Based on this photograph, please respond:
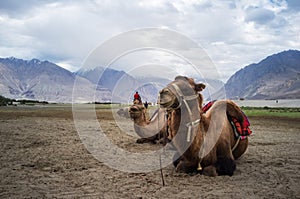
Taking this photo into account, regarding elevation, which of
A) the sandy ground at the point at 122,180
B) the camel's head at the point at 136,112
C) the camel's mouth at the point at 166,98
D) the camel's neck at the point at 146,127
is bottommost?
the sandy ground at the point at 122,180

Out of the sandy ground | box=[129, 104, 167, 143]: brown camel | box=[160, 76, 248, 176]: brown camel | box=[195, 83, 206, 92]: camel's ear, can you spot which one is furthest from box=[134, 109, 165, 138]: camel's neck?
box=[195, 83, 206, 92]: camel's ear

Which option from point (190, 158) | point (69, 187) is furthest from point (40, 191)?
point (190, 158)

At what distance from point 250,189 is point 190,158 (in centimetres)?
136

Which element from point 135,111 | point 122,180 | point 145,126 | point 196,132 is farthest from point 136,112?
point 196,132

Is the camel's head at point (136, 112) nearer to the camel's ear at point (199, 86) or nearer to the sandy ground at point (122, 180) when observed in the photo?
the sandy ground at point (122, 180)

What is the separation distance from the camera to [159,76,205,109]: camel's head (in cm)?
503

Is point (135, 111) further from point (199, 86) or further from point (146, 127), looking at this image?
point (199, 86)

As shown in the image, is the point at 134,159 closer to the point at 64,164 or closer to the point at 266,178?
the point at 64,164

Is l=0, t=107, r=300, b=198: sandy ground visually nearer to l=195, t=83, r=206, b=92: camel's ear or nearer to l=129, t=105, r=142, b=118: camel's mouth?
l=195, t=83, r=206, b=92: camel's ear

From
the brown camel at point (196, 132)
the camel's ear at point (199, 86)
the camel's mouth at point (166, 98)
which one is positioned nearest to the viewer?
the camel's mouth at point (166, 98)

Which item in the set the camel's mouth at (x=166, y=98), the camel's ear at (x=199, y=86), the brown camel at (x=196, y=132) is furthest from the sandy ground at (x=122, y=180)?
the camel's ear at (x=199, y=86)

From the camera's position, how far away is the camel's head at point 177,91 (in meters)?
5.03

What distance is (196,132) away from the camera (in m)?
5.56

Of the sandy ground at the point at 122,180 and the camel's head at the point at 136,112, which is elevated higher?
the camel's head at the point at 136,112
